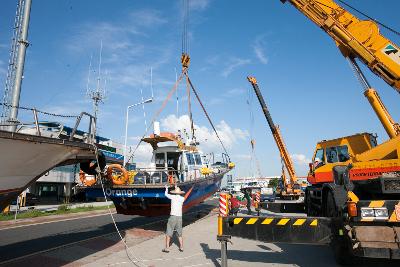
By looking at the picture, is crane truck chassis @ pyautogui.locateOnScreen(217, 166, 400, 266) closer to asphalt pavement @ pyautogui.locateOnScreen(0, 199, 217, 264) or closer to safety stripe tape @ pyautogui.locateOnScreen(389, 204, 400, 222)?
safety stripe tape @ pyautogui.locateOnScreen(389, 204, 400, 222)

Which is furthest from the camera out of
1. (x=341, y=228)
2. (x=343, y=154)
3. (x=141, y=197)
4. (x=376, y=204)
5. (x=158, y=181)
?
(x=158, y=181)

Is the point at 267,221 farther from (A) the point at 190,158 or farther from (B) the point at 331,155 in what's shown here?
(A) the point at 190,158

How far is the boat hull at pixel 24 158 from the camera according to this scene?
20.6 ft

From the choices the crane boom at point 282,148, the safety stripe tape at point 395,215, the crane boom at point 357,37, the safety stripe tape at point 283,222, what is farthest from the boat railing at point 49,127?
the crane boom at point 282,148

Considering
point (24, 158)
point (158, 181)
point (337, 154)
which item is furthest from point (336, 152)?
point (24, 158)

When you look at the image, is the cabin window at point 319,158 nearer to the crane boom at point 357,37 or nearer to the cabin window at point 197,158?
the crane boom at point 357,37

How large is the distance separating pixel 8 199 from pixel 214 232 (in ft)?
24.6

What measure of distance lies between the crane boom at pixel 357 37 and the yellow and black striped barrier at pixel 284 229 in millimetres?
6364

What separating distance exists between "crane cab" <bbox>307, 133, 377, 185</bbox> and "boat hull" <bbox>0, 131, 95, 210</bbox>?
6891 mm

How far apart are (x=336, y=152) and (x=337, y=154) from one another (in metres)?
0.08

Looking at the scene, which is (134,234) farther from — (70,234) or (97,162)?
(97,162)

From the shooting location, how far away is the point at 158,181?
12562mm

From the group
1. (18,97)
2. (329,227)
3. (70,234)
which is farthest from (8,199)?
(18,97)

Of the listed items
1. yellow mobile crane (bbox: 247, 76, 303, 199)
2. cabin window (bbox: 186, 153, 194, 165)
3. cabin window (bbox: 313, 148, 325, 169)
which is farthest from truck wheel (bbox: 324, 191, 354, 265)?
yellow mobile crane (bbox: 247, 76, 303, 199)
